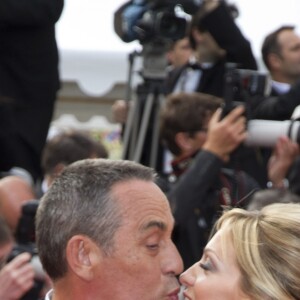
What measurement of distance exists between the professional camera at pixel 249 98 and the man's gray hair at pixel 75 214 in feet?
5.33

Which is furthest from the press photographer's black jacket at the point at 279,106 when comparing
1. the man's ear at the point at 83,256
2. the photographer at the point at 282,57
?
the man's ear at the point at 83,256

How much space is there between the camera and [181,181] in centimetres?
472

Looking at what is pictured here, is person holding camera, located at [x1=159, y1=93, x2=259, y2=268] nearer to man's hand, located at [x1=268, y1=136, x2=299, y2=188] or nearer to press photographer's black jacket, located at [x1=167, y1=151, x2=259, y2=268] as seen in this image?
press photographer's black jacket, located at [x1=167, y1=151, x2=259, y2=268]

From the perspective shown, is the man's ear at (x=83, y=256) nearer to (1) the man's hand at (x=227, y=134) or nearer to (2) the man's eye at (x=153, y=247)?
(2) the man's eye at (x=153, y=247)

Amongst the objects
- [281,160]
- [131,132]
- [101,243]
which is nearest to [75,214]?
[101,243]

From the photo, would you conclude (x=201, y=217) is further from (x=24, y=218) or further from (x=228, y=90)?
(x=24, y=218)

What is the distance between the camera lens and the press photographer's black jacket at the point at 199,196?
15.4ft

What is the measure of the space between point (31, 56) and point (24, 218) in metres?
1.26

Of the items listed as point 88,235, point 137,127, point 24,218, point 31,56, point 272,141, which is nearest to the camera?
point 88,235

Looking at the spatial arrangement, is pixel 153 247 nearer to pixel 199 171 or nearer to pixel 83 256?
pixel 83 256

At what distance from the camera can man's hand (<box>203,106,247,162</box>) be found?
4.66 metres

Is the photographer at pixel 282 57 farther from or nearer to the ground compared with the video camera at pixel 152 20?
nearer to the ground

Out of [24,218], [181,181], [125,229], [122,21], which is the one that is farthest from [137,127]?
[125,229]

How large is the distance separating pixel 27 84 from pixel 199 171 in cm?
105
